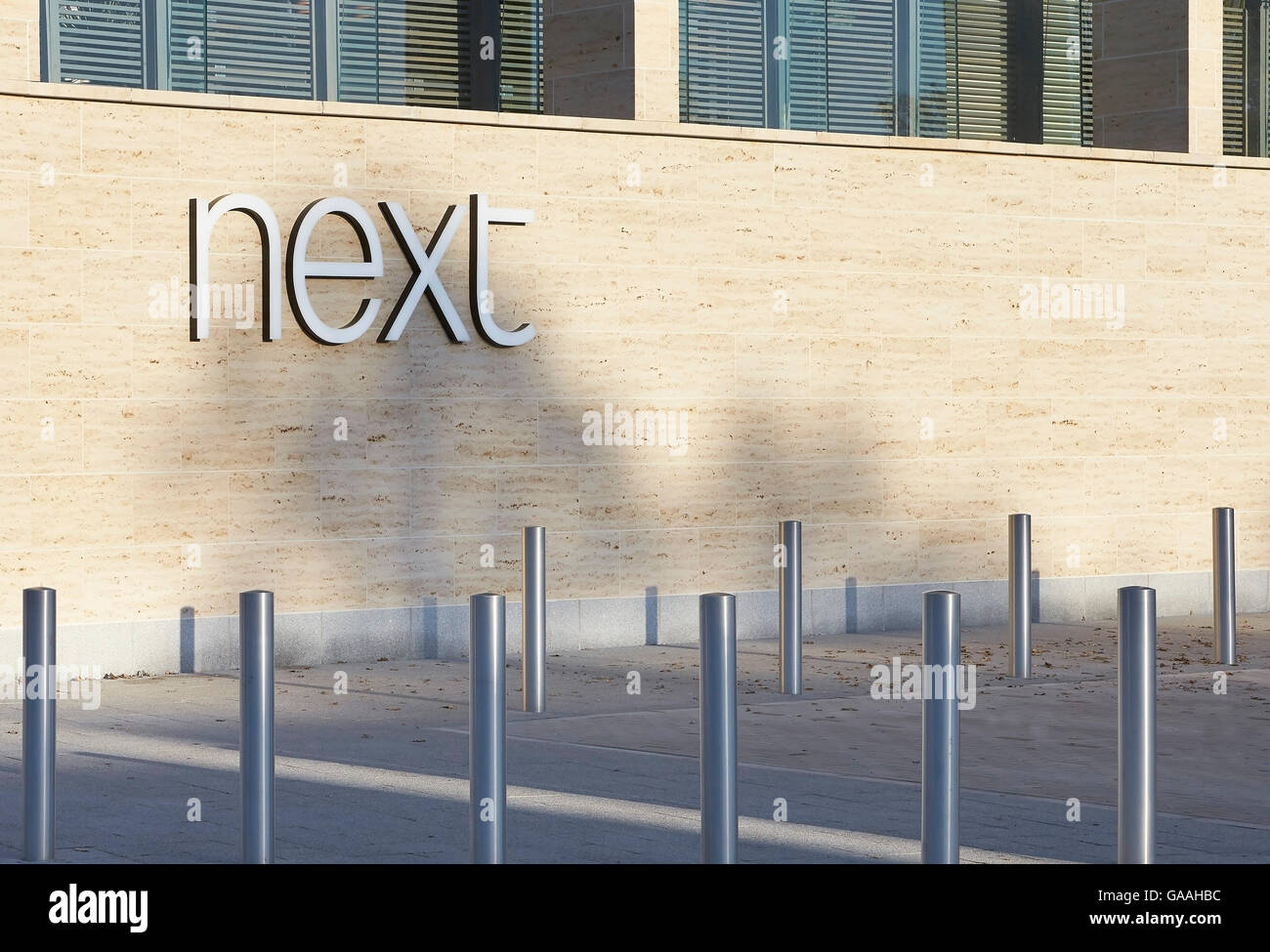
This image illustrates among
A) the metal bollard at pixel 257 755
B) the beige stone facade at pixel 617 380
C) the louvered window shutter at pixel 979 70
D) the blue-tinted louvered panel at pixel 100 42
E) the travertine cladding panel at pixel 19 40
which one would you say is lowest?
the metal bollard at pixel 257 755

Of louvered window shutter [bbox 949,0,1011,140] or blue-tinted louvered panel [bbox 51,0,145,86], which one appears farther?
louvered window shutter [bbox 949,0,1011,140]

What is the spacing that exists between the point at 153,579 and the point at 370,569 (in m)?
1.55

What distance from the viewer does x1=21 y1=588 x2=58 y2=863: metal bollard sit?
7.23 metres

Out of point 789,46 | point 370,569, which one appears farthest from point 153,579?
point 789,46

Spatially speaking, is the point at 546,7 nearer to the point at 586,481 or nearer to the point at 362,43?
the point at 362,43

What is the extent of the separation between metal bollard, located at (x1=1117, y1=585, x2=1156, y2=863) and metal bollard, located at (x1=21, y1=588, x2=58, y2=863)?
3.78 meters

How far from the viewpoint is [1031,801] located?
8.77m

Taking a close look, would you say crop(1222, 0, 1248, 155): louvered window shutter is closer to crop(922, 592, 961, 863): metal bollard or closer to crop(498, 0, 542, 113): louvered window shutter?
crop(498, 0, 542, 113): louvered window shutter

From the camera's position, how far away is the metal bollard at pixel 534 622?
37.3ft

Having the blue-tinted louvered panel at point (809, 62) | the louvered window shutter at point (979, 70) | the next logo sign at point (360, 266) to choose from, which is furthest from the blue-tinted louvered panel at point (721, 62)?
the next logo sign at point (360, 266)

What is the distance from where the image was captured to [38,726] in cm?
726

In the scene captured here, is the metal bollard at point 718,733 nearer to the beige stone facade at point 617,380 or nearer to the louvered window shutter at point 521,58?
the beige stone facade at point 617,380

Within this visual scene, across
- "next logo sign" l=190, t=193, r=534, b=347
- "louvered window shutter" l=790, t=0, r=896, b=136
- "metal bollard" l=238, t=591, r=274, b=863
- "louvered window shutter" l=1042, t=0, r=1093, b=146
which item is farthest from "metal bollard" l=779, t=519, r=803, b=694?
"louvered window shutter" l=1042, t=0, r=1093, b=146

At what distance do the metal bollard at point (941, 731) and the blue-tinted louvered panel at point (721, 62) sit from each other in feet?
35.2
